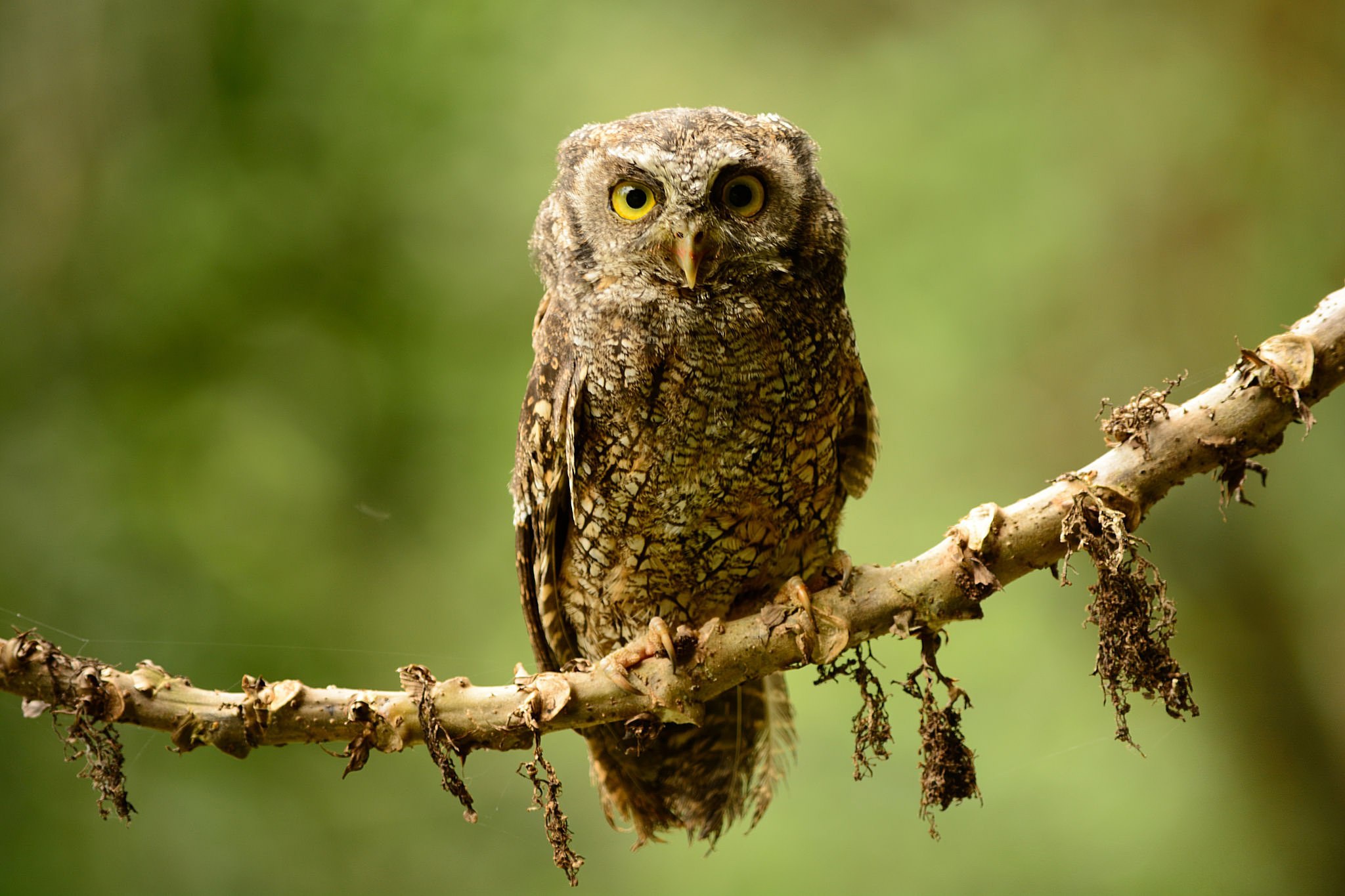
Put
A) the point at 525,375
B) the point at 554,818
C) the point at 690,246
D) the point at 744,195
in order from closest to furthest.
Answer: the point at 554,818
the point at 690,246
the point at 744,195
the point at 525,375

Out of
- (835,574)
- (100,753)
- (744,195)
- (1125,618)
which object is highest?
(744,195)

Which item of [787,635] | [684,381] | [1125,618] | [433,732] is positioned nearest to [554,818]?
[433,732]

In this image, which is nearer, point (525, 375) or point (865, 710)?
point (865, 710)

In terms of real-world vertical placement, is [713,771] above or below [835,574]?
below

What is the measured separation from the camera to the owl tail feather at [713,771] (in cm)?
226

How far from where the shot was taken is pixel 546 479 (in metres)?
2.01

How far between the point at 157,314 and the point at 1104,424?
9.79 feet

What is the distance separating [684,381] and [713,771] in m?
1.02

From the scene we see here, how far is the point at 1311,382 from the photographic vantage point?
1.45m

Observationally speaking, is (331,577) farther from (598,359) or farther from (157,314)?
(598,359)

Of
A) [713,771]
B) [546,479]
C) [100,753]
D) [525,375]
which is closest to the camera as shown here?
[100,753]

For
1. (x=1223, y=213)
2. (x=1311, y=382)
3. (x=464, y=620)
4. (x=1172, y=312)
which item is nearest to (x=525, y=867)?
(x=464, y=620)

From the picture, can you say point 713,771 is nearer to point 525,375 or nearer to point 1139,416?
point 1139,416

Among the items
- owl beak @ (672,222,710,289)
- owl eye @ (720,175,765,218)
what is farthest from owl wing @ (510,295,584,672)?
owl eye @ (720,175,765,218)
